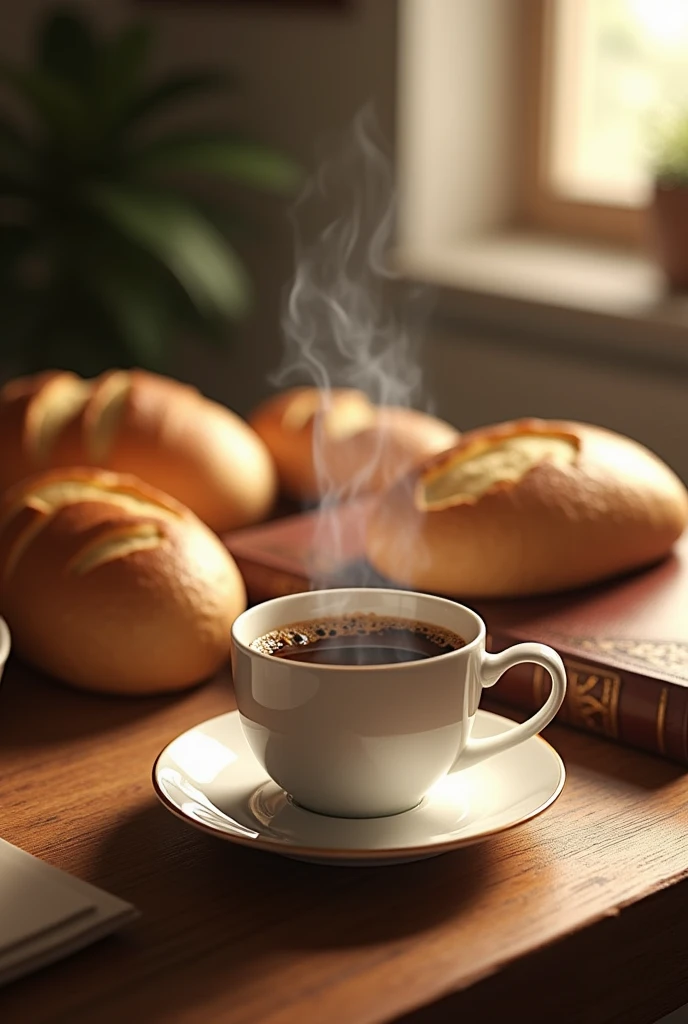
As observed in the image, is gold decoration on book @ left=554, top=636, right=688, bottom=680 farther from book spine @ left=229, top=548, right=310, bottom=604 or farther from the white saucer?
book spine @ left=229, top=548, right=310, bottom=604

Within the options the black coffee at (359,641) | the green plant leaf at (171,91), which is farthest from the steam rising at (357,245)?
the black coffee at (359,641)

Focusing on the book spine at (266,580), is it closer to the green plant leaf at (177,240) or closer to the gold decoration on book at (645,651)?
the gold decoration on book at (645,651)

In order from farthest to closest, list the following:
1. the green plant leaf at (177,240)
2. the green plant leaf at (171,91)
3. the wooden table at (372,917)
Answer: the green plant leaf at (171,91), the green plant leaf at (177,240), the wooden table at (372,917)

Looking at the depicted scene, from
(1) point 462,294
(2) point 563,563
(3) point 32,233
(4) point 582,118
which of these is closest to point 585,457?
(2) point 563,563

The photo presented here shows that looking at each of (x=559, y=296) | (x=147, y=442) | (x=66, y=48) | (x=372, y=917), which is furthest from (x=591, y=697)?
(x=66, y=48)

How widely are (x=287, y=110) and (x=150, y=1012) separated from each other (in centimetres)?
227

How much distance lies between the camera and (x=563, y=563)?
1.00 metres

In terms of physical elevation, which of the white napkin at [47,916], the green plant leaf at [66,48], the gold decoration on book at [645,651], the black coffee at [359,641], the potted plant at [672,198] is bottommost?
the white napkin at [47,916]

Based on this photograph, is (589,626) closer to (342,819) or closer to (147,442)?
(342,819)

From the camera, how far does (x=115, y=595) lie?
3.06 feet

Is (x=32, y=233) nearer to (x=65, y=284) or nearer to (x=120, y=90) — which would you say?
(x=65, y=284)

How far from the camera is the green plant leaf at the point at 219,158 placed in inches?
94.8

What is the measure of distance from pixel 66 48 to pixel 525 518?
75.0 inches

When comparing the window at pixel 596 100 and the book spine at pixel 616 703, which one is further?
the window at pixel 596 100
